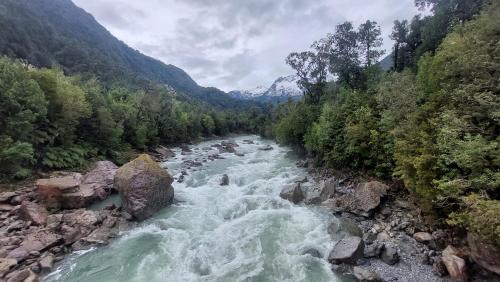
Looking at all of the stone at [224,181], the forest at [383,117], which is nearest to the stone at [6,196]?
the forest at [383,117]

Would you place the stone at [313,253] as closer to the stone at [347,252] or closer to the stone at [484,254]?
the stone at [347,252]

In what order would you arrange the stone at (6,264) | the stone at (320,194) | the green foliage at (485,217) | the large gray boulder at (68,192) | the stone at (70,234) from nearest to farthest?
the green foliage at (485,217) → the stone at (6,264) → the stone at (70,234) → the large gray boulder at (68,192) → the stone at (320,194)

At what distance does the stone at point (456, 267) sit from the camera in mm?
11883

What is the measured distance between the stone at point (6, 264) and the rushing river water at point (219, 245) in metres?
1.98

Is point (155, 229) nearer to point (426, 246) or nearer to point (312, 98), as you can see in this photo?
point (426, 246)

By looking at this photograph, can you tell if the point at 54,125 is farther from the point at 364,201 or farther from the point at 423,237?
the point at 423,237

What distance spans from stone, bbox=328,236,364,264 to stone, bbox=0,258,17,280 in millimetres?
16362

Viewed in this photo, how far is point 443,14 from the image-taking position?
32312mm

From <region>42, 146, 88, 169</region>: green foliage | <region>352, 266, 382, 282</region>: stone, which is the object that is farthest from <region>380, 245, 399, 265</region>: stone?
<region>42, 146, 88, 169</region>: green foliage

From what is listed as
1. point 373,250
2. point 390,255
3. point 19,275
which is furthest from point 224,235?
point 19,275

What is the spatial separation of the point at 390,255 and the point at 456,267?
281 cm

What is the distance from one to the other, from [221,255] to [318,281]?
5583mm

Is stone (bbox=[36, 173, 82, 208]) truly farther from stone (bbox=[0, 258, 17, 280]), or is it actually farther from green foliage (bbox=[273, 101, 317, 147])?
green foliage (bbox=[273, 101, 317, 147])

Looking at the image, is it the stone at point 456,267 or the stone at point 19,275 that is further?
the stone at point 19,275
